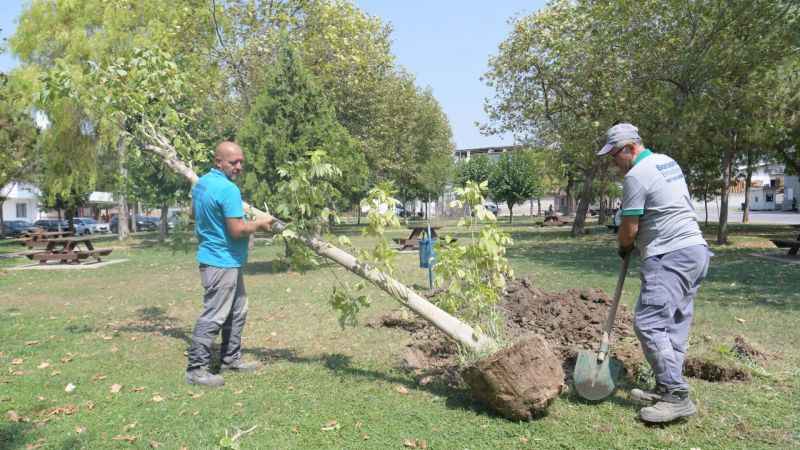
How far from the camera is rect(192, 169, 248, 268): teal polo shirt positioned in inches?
194

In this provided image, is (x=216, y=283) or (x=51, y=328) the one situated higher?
(x=216, y=283)

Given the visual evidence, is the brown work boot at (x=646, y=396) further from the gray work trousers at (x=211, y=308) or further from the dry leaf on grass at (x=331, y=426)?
the gray work trousers at (x=211, y=308)

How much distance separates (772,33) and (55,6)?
2656 centimetres

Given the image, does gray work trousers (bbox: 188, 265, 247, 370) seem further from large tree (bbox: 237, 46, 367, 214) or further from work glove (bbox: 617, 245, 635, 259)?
large tree (bbox: 237, 46, 367, 214)

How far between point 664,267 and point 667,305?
256 mm

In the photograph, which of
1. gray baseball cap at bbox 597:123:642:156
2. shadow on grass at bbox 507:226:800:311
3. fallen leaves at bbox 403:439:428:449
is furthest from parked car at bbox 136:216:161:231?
gray baseball cap at bbox 597:123:642:156

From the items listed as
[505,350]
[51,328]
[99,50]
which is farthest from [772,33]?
[99,50]

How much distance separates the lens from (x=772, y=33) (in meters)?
14.4

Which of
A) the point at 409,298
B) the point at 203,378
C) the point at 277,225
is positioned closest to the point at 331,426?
the point at 409,298

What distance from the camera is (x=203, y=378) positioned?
16.3 ft

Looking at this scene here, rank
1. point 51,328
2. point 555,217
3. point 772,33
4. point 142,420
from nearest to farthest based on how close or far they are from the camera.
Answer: point 142,420 → point 51,328 → point 772,33 → point 555,217

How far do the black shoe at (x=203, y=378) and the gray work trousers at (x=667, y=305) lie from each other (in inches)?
134

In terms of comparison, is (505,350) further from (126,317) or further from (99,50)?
(99,50)

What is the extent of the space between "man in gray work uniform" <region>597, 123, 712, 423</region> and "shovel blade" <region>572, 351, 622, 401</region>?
0.36 metres
